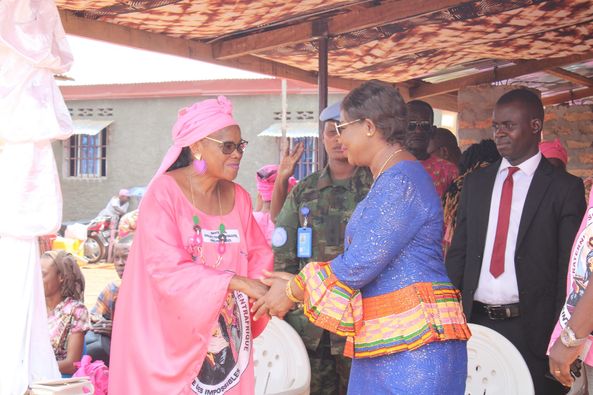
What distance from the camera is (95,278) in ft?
53.4

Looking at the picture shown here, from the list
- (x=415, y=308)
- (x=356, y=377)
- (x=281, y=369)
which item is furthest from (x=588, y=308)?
(x=281, y=369)

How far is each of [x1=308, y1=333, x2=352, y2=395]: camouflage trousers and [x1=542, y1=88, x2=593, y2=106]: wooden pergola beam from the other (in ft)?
24.6

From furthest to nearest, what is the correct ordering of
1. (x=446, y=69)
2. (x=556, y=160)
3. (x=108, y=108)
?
1. (x=108, y=108)
2. (x=446, y=69)
3. (x=556, y=160)

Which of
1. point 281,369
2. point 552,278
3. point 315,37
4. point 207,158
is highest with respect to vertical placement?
point 315,37

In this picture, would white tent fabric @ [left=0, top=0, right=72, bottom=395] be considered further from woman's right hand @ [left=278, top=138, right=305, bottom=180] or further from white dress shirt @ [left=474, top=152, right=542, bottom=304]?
white dress shirt @ [left=474, top=152, right=542, bottom=304]

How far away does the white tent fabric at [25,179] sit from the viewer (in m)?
3.37

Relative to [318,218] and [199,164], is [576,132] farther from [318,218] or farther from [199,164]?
[199,164]

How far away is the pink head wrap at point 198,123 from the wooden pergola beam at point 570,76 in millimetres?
5641

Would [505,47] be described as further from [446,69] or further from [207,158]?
[207,158]

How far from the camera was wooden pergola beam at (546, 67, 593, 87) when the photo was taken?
858 centimetres

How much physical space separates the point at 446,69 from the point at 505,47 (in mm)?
1394

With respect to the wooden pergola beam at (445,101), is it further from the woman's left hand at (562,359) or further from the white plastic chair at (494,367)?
the woman's left hand at (562,359)

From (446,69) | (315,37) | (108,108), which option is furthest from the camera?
(108,108)

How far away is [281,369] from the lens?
383cm
